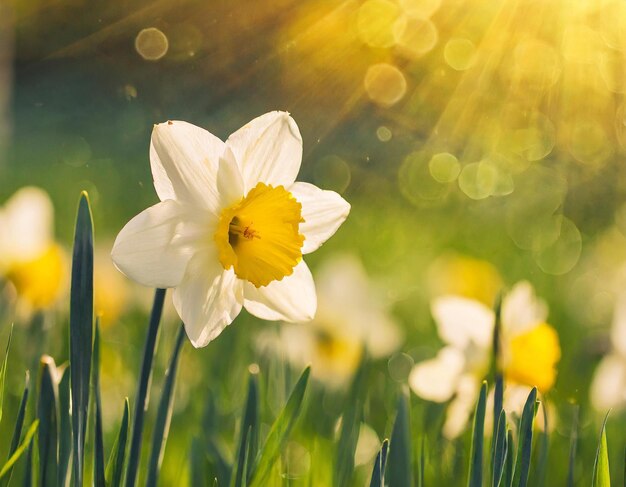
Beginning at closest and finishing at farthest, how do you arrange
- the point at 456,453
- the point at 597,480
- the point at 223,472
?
the point at 597,480 < the point at 223,472 < the point at 456,453

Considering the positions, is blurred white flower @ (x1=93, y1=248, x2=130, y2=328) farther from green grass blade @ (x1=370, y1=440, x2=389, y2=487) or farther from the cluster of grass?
green grass blade @ (x1=370, y1=440, x2=389, y2=487)

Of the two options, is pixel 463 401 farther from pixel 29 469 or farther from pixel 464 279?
pixel 464 279

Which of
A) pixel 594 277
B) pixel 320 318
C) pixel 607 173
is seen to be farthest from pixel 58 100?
pixel 320 318

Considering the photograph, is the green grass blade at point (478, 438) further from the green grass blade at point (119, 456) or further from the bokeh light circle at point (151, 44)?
the bokeh light circle at point (151, 44)

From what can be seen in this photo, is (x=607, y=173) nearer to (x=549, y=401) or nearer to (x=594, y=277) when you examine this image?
(x=594, y=277)

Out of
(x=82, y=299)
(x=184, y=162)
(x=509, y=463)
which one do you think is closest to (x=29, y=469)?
(x=82, y=299)

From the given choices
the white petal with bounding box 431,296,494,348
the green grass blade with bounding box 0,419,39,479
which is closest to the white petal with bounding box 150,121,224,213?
the green grass blade with bounding box 0,419,39,479

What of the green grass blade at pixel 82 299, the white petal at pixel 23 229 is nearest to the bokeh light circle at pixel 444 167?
the white petal at pixel 23 229
